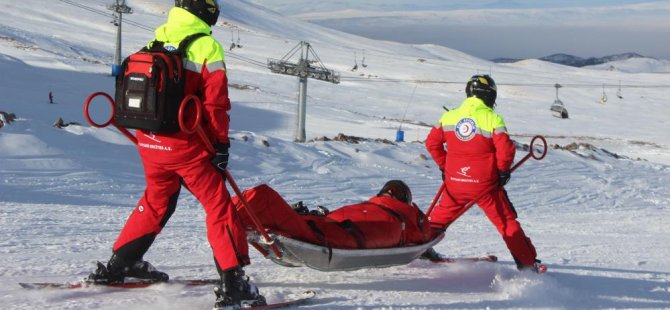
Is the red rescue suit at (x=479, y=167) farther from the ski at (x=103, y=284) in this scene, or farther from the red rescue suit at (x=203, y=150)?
the red rescue suit at (x=203, y=150)

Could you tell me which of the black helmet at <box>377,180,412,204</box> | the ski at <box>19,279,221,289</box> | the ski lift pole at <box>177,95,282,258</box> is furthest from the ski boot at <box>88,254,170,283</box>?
the black helmet at <box>377,180,412,204</box>

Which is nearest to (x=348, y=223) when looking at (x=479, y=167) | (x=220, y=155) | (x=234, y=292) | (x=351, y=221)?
(x=351, y=221)

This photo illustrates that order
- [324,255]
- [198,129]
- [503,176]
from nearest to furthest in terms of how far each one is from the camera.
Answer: [198,129], [324,255], [503,176]

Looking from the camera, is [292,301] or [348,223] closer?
[292,301]

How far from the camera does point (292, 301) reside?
446 centimetres

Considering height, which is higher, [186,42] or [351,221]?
[186,42]

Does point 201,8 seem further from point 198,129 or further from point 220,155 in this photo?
point 220,155

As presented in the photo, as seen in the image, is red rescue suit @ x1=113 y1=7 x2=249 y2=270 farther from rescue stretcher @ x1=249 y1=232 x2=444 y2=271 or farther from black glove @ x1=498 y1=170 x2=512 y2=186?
black glove @ x1=498 y1=170 x2=512 y2=186

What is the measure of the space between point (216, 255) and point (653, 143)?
37015 millimetres

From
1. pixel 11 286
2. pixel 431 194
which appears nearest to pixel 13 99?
pixel 431 194

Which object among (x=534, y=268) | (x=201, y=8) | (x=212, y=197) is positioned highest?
(x=201, y=8)

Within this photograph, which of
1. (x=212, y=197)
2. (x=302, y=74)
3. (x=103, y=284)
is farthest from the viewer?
(x=302, y=74)

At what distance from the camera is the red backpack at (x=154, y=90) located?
4.02 metres

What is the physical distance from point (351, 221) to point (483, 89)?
5.48 feet
